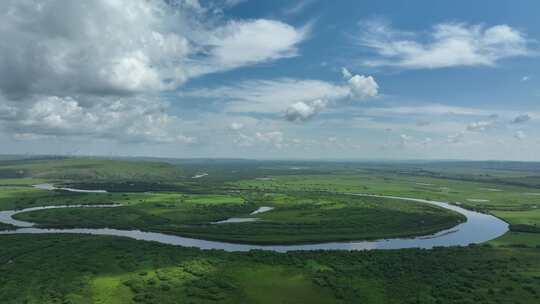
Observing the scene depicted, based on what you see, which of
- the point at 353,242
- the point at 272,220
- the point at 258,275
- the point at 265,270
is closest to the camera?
the point at 258,275

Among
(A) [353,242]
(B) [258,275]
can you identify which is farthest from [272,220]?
(B) [258,275]

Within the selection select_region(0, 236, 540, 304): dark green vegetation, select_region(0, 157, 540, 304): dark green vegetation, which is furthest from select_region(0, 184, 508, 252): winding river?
select_region(0, 236, 540, 304): dark green vegetation

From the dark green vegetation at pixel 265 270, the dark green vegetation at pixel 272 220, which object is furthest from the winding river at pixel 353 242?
the dark green vegetation at pixel 265 270

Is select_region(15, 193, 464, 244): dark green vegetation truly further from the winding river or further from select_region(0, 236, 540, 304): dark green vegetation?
select_region(0, 236, 540, 304): dark green vegetation

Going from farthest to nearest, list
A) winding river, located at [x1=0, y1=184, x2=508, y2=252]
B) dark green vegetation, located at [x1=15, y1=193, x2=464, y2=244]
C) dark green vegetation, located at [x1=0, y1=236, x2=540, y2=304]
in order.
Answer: dark green vegetation, located at [x1=15, y1=193, x2=464, y2=244] < winding river, located at [x1=0, y1=184, x2=508, y2=252] < dark green vegetation, located at [x1=0, y1=236, x2=540, y2=304]

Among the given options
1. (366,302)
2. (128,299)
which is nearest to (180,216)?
(128,299)

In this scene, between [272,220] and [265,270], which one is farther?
[272,220]

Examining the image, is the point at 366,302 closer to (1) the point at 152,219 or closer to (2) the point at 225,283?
(2) the point at 225,283

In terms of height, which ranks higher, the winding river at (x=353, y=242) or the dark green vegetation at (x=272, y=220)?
the dark green vegetation at (x=272, y=220)

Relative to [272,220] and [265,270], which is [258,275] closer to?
[265,270]

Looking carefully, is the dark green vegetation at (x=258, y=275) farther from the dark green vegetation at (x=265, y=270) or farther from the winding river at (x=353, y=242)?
the winding river at (x=353, y=242)
